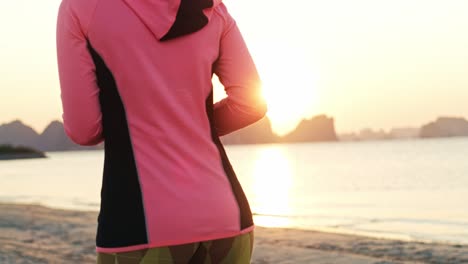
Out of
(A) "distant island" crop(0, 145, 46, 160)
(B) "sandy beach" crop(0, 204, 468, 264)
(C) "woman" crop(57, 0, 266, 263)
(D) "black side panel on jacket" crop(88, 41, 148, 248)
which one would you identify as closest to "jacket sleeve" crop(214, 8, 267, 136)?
(C) "woman" crop(57, 0, 266, 263)

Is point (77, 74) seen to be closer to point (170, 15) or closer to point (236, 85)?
point (170, 15)

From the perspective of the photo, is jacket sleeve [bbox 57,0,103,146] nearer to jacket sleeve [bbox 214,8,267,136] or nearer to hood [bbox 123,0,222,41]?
hood [bbox 123,0,222,41]

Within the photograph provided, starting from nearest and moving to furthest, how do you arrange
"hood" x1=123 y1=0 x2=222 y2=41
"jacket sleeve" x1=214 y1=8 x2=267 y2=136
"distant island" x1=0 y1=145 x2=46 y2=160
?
"hood" x1=123 y1=0 x2=222 y2=41, "jacket sleeve" x1=214 y1=8 x2=267 y2=136, "distant island" x1=0 y1=145 x2=46 y2=160

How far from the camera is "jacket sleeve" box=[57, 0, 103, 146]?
1.68 metres

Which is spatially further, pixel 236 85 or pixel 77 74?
pixel 236 85

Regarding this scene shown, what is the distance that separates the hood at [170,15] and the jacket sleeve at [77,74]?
0.14 m

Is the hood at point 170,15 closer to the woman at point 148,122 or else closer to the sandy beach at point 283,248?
the woman at point 148,122

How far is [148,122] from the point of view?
1.67 metres

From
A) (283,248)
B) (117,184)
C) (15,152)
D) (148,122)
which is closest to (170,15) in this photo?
(148,122)

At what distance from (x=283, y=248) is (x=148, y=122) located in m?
9.39

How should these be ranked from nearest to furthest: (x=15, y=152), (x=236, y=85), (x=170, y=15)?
(x=170, y=15)
(x=236, y=85)
(x=15, y=152)

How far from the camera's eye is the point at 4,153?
124 meters

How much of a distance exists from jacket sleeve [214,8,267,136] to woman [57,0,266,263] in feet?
0.32

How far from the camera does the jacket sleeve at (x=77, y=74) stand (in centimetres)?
168
